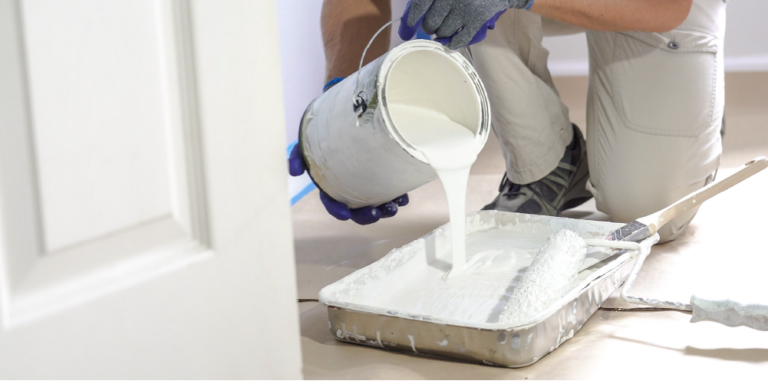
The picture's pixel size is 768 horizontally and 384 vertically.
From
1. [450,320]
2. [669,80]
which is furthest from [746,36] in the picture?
[450,320]

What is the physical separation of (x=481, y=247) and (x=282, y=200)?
0.73 m

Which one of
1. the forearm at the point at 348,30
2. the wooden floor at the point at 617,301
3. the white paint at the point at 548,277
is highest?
the forearm at the point at 348,30

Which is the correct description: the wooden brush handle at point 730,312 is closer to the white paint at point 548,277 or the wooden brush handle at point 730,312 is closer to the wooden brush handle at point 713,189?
the white paint at point 548,277

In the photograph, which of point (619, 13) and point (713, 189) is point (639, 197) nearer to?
point (713, 189)

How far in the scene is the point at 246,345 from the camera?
2.21 ft

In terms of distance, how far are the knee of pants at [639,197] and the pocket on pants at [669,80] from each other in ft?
0.43

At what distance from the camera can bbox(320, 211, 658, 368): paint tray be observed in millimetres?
885

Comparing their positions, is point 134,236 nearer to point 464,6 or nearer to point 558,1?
point 464,6

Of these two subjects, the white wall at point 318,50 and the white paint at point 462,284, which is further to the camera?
the white wall at point 318,50

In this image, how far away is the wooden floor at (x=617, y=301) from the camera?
92cm

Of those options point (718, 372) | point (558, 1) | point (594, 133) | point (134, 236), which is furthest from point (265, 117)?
point (594, 133)

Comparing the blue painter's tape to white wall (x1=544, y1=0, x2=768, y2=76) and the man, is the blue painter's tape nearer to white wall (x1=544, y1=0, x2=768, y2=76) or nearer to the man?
the man

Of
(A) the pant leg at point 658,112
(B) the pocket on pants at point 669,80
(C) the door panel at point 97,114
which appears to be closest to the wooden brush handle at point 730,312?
(A) the pant leg at point 658,112

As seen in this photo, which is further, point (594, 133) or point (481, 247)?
point (594, 133)
